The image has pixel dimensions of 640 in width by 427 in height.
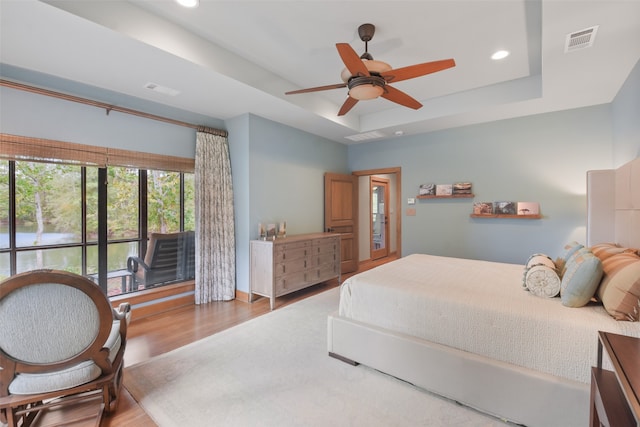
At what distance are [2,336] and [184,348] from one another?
138cm

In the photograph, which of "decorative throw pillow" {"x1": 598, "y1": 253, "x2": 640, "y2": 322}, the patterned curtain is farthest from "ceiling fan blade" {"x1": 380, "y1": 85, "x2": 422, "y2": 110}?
the patterned curtain

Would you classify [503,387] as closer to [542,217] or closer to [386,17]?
[386,17]

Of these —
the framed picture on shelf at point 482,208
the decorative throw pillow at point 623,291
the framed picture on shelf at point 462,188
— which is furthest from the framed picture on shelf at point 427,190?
the decorative throw pillow at point 623,291

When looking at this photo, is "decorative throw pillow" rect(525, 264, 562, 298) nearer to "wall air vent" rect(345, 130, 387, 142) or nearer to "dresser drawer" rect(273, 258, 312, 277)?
"dresser drawer" rect(273, 258, 312, 277)

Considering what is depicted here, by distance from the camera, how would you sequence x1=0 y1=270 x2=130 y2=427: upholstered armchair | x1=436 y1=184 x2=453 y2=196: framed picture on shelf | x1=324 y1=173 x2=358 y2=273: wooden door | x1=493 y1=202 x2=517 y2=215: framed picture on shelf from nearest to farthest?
x1=0 y1=270 x2=130 y2=427: upholstered armchair < x1=493 y1=202 x2=517 y2=215: framed picture on shelf < x1=436 y1=184 x2=453 y2=196: framed picture on shelf < x1=324 y1=173 x2=358 y2=273: wooden door

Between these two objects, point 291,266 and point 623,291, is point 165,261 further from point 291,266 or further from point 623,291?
point 623,291

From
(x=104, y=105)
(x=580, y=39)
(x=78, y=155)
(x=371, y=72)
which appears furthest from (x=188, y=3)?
(x=580, y=39)

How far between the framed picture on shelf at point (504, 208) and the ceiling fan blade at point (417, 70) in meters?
A: 2.79

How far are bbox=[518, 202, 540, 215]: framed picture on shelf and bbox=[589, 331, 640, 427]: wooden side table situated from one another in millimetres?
3210

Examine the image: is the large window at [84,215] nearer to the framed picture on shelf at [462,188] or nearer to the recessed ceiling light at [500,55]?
the recessed ceiling light at [500,55]

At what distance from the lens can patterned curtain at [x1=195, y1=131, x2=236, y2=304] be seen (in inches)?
147

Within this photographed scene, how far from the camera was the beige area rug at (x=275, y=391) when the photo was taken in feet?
5.59

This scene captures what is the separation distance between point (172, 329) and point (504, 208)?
4.64 meters

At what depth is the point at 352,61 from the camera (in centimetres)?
201
